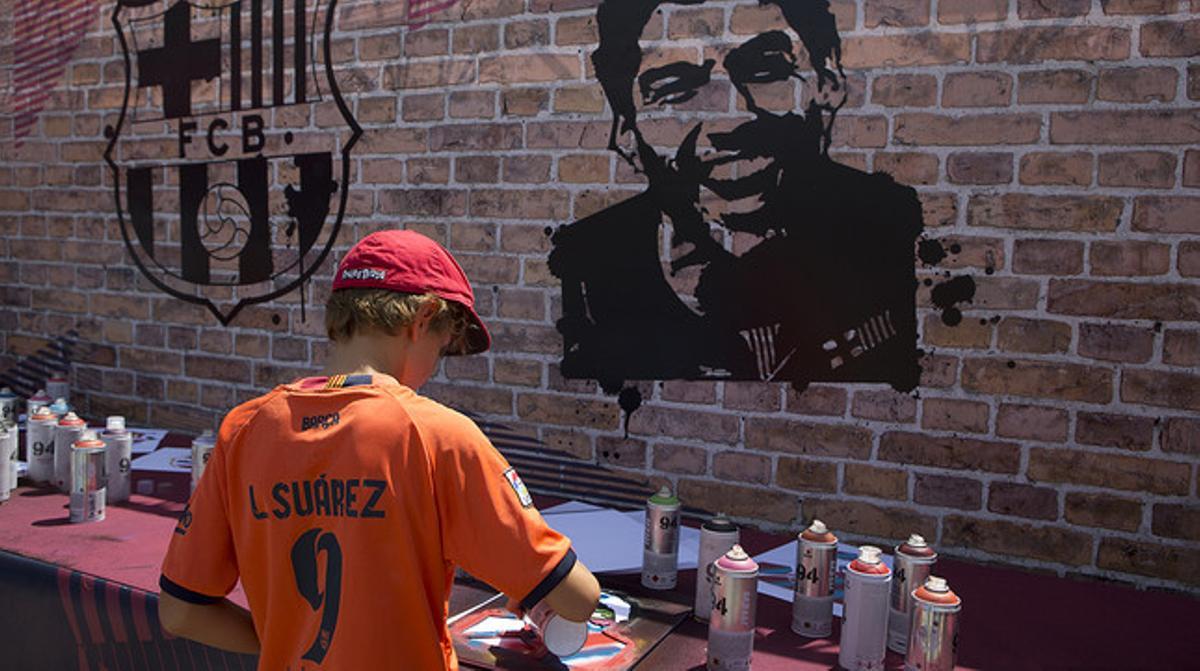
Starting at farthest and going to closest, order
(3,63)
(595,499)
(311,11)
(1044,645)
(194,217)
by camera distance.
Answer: (3,63) → (194,217) → (311,11) → (595,499) → (1044,645)

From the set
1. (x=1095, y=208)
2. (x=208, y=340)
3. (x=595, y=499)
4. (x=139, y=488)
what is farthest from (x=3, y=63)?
(x=1095, y=208)

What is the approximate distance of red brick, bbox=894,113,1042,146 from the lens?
2.08m

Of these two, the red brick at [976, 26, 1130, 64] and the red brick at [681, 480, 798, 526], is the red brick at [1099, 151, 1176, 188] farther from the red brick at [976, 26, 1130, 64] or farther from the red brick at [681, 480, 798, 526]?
the red brick at [681, 480, 798, 526]

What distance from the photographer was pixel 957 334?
Result: 7.13ft

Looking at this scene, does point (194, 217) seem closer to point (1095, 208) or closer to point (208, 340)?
point (208, 340)

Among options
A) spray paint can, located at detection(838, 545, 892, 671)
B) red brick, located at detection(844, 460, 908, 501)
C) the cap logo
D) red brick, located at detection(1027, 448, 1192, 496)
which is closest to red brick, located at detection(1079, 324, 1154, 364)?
red brick, located at detection(1027, 448, 1192, 496)

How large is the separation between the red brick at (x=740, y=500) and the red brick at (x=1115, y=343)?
857mm

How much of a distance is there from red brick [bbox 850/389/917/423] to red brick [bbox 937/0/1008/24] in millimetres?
983

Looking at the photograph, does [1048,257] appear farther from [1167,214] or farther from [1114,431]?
[1114,431]

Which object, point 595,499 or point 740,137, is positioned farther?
point 595,499

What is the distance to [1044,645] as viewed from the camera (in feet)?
5.27

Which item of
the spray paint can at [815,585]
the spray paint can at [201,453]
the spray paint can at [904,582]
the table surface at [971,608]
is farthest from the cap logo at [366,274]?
the spray paint can at [201,453]

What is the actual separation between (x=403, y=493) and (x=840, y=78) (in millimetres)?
1701

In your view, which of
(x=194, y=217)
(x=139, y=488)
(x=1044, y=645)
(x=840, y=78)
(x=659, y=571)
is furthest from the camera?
(x=194, y=217)
